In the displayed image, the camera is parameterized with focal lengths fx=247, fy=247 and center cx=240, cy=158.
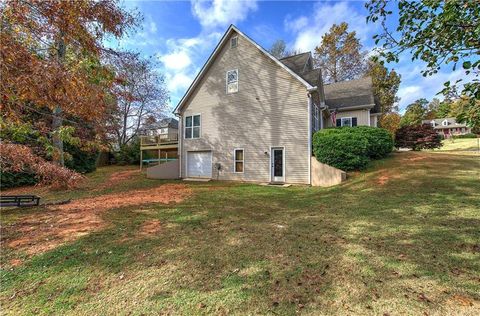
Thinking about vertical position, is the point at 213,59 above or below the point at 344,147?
above

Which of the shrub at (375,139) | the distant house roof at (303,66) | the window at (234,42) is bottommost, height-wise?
the shrub at (375,139)

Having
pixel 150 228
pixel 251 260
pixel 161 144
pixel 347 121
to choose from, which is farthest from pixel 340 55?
pixel 251 260

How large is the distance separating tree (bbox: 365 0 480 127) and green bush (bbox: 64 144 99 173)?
19322 mm

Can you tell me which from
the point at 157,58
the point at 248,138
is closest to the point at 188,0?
the point at 248,138

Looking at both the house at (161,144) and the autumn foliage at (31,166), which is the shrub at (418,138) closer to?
the house at (161,144)

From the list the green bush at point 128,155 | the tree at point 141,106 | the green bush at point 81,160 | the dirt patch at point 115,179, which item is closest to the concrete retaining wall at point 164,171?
the dirt patch at point 115,179

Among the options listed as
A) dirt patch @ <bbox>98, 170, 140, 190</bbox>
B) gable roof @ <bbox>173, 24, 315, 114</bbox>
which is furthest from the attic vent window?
dirt patch @ <bbox>98, 170, 140, 190</bbox>

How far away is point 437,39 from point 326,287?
3343 millimetres

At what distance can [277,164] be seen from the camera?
14266 mm

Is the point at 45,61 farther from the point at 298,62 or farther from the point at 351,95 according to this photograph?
the point at 351,95

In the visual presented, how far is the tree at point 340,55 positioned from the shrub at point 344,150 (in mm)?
20980

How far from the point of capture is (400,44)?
3.34m

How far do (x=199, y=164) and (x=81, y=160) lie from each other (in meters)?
9.57

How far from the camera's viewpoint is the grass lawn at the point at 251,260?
9.60ft
